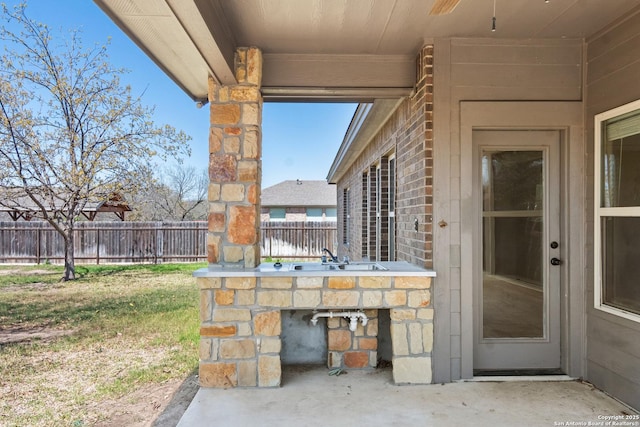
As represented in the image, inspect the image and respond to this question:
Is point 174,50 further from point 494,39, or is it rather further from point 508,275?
point 508,275

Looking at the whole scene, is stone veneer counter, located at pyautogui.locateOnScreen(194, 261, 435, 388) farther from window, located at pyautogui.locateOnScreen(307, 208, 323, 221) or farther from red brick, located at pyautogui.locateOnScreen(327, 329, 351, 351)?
window, located at pyautogui.locateOnScreen(307, 208, 323, 221)

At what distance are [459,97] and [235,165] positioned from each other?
6.06ft

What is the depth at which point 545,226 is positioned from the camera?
3016mm

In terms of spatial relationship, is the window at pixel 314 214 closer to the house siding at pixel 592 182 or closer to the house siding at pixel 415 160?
the house siding at pixel 415 160

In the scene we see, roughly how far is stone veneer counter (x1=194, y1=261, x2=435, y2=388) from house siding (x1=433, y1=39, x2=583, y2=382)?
16 cm

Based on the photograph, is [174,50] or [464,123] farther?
[464,123]

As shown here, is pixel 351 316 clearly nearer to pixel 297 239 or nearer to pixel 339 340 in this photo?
pixel 339 340

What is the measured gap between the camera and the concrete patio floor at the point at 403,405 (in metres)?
2.37

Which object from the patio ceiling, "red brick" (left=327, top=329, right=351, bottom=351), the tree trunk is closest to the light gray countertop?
"red brick" (left=327, top=329, right=351, bottom=351)

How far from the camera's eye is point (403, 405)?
257cm

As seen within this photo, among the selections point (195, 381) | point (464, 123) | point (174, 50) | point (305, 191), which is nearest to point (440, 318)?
point (464, 123)

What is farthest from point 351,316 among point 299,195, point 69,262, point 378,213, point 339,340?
point 299,195

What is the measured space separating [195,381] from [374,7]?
3229 mm

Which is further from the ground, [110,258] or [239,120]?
Result: [239,120]
